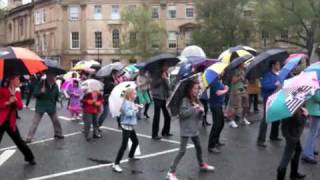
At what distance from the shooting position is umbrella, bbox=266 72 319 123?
7465mm

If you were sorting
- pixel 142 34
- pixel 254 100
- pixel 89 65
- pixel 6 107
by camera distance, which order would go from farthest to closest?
1. pixel 142 34
2. pixel 89 65
3. pixel 254 100
4. pixel 6 107

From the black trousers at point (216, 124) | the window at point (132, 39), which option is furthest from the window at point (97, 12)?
the black trousers at point (216, 124)

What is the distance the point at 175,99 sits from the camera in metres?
8.76

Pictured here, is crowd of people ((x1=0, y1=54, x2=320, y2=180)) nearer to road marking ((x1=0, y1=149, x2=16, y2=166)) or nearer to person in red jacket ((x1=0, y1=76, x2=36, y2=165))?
person in red jacket ((x1=0, y1=76, x2=36, y2=165))

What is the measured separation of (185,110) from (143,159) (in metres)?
1.91

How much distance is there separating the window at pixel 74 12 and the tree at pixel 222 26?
2600 cm

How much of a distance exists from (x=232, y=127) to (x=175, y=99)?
5.86 metres

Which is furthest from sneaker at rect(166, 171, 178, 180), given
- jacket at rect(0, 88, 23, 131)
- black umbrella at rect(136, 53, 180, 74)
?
black umbrella at rect(136, 53, 180, 74)

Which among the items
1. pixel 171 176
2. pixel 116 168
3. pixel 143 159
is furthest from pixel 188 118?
pixel 143 159

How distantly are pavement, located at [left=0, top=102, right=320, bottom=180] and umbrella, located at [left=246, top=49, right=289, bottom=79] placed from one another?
1.44 meters

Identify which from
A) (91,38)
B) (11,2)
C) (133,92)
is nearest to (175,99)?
(133,92)

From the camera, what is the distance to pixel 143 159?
10.3 m

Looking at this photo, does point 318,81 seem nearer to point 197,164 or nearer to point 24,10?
point 197,164

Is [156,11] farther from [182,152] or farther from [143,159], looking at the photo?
[182,152]
